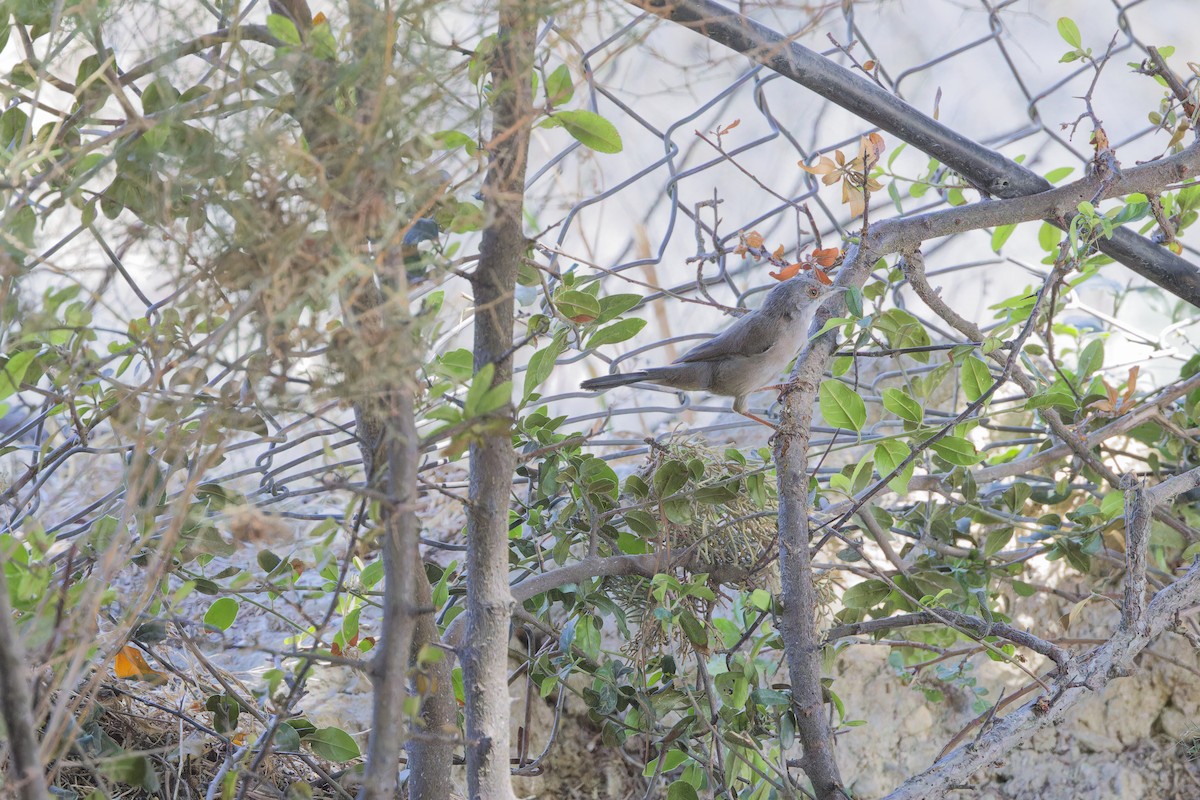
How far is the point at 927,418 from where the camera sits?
198cm

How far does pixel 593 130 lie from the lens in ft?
2.94

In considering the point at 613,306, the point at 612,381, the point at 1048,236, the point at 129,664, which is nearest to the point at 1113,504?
the point at 1048,236

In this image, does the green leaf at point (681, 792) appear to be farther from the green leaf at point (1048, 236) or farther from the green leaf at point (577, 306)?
the green leaf at point (1048, 236)

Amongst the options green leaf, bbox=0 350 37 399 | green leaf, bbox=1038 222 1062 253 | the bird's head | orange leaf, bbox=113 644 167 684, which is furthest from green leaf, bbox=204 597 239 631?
green leaf, bbox=1038 222 1062 253

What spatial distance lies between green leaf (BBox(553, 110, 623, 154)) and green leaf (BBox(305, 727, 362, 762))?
0.70 meters

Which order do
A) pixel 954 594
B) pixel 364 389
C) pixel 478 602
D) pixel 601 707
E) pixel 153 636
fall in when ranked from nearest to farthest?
1. pixel 364 389
2. pixel 478 602
3. pixel 153 636
4. pixel 601 707
5. pixel 954 594

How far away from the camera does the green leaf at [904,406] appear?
1.30 metres

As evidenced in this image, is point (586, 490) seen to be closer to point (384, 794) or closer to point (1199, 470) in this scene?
point (384, 794)

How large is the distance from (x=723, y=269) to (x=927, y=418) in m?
0.54

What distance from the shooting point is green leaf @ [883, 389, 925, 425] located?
1.30 meters

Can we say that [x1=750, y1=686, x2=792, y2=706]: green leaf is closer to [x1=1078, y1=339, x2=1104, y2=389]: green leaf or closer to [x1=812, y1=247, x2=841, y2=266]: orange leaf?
[x1=812, y1=247, x2=841, y2=266]: orange leaf

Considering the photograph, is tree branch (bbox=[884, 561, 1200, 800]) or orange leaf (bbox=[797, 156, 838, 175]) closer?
tree branch (bbox=[884, 561, 1200, 800])

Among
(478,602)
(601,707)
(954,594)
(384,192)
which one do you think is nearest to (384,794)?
(478,602)

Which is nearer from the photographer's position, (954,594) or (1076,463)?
(954,594)
